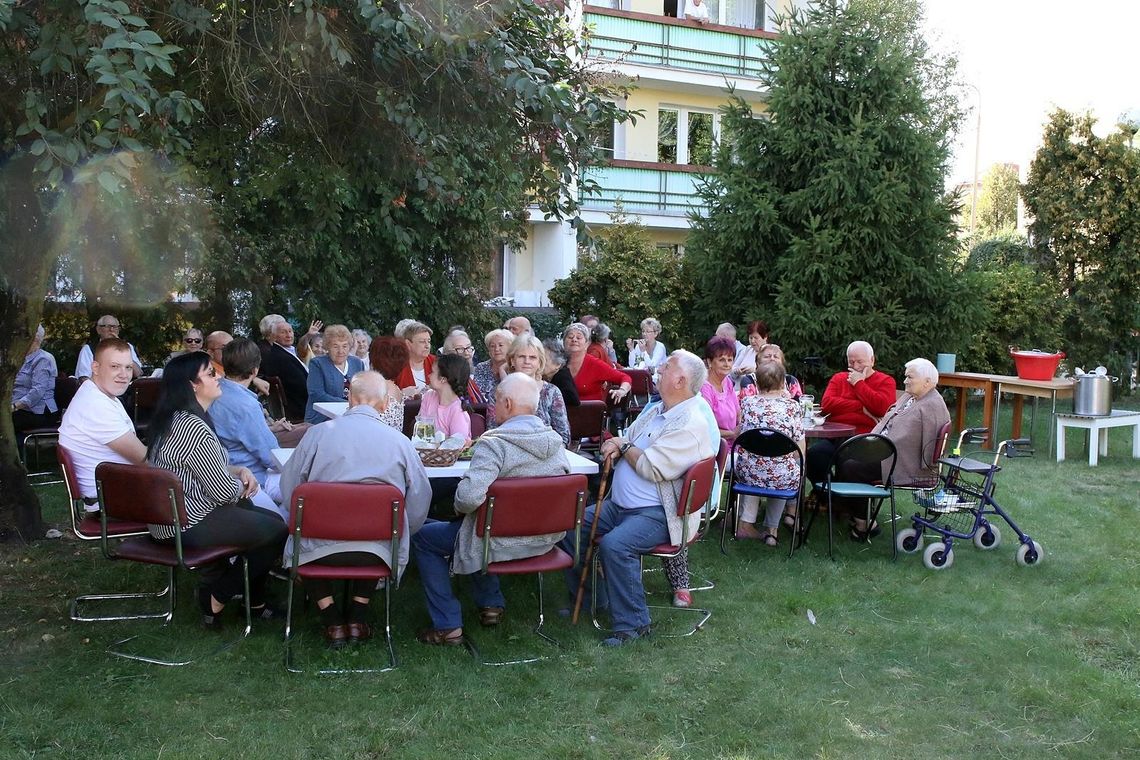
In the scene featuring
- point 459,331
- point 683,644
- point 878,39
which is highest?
point 878,39

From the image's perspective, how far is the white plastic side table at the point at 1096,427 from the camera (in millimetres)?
10750

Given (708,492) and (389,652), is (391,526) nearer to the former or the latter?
(389,652)

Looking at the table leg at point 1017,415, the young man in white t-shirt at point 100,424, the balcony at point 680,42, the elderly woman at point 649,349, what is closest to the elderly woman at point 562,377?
the young man in white t-shirt at point 100,424

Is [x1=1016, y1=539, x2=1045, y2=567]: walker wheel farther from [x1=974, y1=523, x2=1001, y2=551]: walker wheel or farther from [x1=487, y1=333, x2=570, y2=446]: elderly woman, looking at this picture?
[x1=487, y1=333, x2=570, y2=446]: elderly woman

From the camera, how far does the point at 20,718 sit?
13.5 feet

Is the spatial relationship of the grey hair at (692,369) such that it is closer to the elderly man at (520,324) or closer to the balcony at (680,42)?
the elderly man at (520,324)

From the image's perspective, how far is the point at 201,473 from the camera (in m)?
4.86

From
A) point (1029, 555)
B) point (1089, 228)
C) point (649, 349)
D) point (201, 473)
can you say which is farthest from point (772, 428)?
point (1089, 228)

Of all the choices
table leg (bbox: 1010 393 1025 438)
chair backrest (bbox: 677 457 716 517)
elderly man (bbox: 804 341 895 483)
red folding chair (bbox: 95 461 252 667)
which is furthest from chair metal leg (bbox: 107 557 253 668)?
table leg (bbox: 1010 393 1025 438)

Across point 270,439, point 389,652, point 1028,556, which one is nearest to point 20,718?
point 389,652

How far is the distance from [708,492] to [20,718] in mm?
3369

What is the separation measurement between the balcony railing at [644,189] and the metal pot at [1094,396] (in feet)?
37.5

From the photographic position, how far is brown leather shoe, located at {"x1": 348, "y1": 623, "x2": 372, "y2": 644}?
5020 mm

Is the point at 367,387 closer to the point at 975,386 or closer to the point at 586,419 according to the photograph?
the point at 586,419
